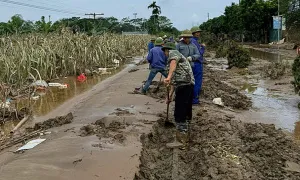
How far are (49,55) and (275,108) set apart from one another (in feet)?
27.8

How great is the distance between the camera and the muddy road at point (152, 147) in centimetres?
513

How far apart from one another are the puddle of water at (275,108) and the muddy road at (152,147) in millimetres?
23

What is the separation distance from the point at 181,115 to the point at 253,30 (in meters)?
51.6

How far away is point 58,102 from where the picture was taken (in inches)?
463

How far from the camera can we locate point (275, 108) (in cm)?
1073

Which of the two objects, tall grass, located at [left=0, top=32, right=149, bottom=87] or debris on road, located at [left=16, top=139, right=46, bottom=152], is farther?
tall grass, located at [left=0, top=32, right=149, bottom=87]

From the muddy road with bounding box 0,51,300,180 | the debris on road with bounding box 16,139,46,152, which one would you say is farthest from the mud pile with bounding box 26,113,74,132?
the debris on road with bounding box 16,139,46,152

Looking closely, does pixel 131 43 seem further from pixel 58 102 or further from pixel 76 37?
pixel 58 102

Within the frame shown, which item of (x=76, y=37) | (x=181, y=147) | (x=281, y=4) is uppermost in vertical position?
(x=281, y=4)

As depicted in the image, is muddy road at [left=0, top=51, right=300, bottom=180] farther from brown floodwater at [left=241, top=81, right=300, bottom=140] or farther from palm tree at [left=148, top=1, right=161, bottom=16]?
palm tree at [left=148, top=1, right=161, bottom=16]

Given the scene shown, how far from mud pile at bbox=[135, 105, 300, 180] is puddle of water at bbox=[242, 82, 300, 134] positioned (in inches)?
43.8

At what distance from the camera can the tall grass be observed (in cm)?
1232

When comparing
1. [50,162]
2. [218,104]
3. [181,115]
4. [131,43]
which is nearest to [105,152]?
[50,162]

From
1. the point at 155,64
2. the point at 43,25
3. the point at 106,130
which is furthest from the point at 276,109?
the point at 43,25
